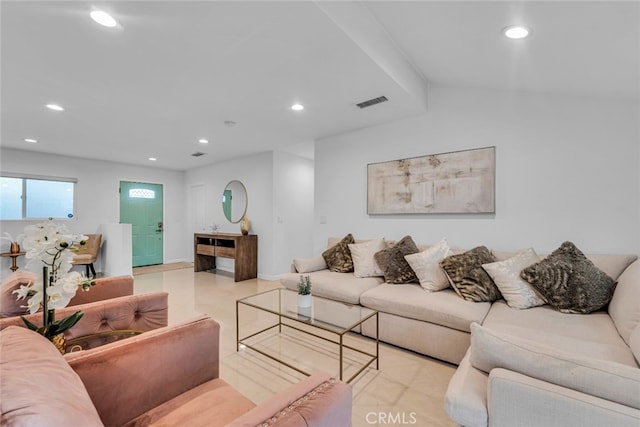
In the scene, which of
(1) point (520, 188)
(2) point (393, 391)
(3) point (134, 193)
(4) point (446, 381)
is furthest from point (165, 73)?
(3) point (134, 193)

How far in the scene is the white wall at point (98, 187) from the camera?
5.18 metres

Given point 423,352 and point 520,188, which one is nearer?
point 423,352

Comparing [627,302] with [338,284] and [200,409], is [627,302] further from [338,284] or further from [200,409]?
[200,409]

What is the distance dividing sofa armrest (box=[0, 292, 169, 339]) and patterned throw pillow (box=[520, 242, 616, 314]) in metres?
2.82

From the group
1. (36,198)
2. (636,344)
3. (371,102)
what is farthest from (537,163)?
(36,198)

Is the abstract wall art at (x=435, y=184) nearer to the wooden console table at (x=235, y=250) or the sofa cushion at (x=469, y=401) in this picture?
the sofa cushion at (x=469, y=401)

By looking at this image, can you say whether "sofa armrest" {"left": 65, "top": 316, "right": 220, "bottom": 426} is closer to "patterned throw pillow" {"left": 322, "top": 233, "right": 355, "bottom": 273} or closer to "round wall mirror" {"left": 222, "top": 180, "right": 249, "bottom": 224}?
"patterned throw pillow" {"left": 322, "top": 233, "right": 355, "bottom": 273}

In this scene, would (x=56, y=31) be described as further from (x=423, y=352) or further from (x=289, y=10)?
(x=423, y=352)

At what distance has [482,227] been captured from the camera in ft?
10.2

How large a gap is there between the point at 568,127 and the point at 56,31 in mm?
4088

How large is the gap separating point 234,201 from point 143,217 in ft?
8.04

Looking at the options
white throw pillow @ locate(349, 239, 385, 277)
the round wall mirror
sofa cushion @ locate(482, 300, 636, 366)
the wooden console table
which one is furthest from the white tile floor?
the round wall mirror

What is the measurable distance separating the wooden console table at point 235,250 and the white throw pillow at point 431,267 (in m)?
3.29

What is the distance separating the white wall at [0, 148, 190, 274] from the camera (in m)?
5.18
